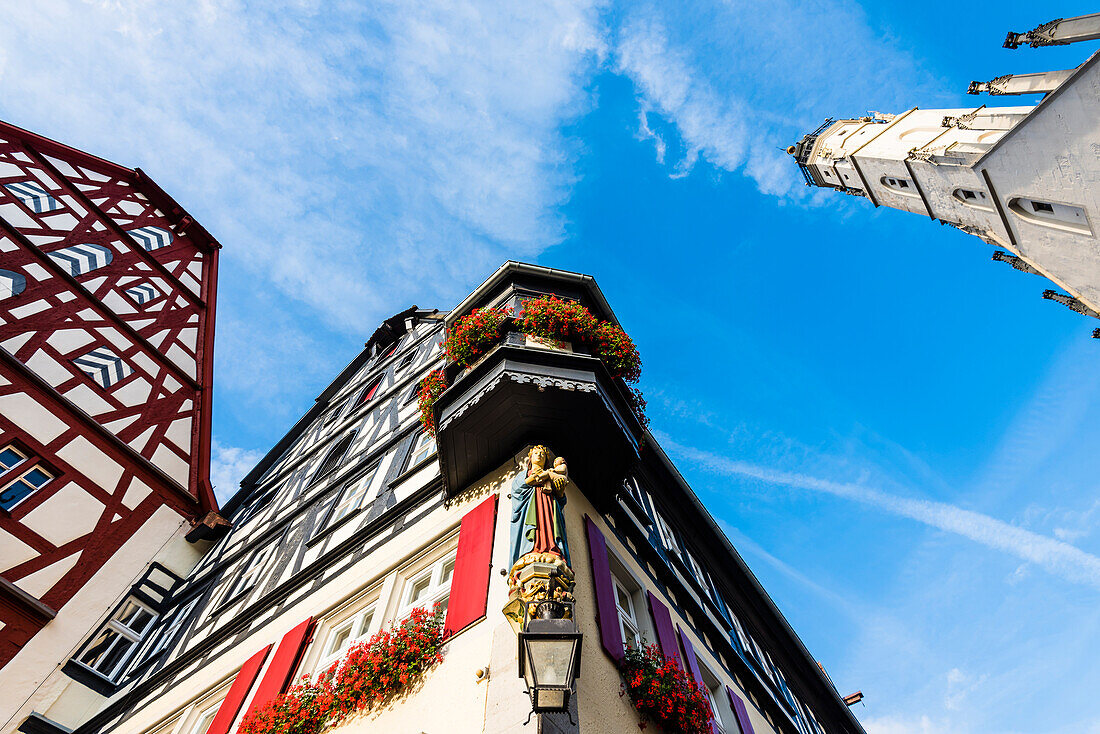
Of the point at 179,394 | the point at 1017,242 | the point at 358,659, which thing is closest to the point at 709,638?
the point at 358,659

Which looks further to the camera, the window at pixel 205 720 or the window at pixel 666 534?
the window at pixel 666 534

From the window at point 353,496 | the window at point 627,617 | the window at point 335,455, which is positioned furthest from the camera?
the window at point 335,455

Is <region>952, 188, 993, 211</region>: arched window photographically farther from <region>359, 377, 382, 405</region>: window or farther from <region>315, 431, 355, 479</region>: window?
<region>315, 431, 355, 479</region>: window

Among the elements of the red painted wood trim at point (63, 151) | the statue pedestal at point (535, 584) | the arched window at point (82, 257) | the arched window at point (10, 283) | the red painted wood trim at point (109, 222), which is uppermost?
the red painted wood trim at point (63, 151)

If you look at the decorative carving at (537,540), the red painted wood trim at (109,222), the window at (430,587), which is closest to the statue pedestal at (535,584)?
the decorative carving at (537,540)

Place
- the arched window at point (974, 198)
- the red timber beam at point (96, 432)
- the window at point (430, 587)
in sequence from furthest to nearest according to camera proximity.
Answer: the arched window at point (974, 198) → the red timber beam at point (96, 432) → the window at point (430, 587)

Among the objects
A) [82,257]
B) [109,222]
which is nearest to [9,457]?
[82,257]

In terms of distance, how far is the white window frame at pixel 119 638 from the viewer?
13.3 meters

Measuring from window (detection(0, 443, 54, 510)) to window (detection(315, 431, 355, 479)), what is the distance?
20.1ft

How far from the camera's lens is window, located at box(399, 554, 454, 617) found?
7918 mm

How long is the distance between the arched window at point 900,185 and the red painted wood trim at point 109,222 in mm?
39681

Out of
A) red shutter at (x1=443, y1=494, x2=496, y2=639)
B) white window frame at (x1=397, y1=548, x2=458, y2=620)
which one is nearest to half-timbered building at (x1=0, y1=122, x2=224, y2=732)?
white window frame at (x1=397, y1=548, x2=458, y2=620)

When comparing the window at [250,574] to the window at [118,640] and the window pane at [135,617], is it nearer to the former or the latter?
the window at [118,640]

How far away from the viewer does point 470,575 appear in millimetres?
7375
